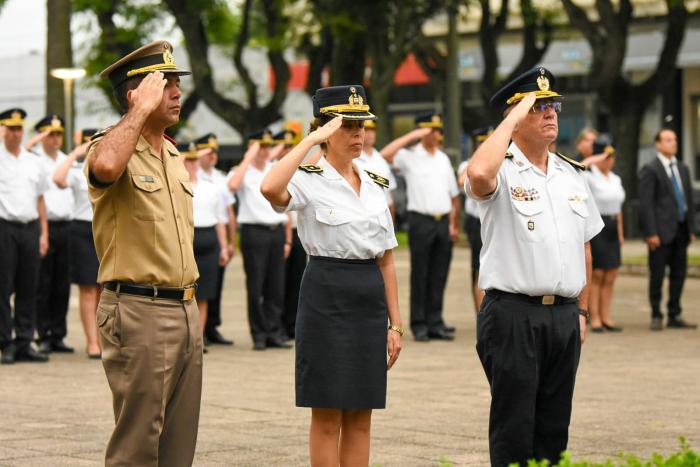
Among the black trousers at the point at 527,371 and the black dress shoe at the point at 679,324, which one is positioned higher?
the black trousers at the point at 527,371

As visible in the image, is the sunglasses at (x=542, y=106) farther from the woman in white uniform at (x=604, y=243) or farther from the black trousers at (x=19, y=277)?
the woman in white uniform at (x=604, y=243)

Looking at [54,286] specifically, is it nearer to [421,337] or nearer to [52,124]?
[52,124]

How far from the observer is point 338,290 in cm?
738

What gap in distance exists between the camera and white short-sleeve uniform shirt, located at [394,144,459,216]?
16.1 metres

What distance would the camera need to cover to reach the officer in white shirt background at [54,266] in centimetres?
1495

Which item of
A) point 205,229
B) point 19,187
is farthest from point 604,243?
point 19,187

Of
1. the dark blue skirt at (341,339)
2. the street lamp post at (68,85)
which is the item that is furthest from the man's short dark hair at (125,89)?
the street lamp post at (68,85)

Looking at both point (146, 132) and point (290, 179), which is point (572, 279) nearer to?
point (290, 179)

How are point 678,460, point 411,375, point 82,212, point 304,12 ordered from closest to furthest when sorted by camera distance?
point 678,460
point 411,375
point 82,212
point 304,12

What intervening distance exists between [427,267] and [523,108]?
31.6ft

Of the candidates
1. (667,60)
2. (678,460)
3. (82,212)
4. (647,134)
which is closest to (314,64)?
(667,60)

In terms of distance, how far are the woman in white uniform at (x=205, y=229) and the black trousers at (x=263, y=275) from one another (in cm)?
32

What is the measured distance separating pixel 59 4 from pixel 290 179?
1726cm

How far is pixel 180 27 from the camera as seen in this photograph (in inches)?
1388
